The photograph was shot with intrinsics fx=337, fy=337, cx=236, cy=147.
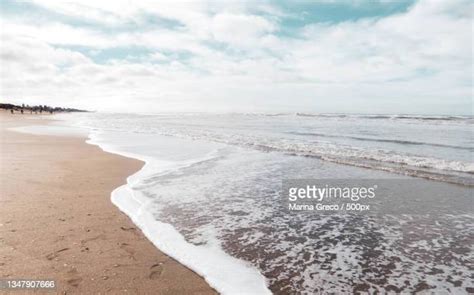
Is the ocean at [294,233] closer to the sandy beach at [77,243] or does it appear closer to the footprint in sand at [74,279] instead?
the sandy beach at [77,243]

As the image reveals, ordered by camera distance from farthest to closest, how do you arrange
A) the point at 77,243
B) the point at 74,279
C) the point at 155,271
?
the point at 77,243 < the point at 155,271 < the point at 74,279

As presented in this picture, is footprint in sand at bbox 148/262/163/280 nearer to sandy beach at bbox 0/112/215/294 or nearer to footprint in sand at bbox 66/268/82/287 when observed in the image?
sandy beach at bbox 0/112/215/294

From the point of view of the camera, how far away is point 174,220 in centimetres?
600

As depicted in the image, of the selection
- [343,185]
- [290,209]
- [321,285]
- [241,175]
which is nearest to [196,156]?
[241,175]

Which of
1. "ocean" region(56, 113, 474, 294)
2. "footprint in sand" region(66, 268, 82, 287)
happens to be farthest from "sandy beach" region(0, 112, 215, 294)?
"ocean" region(56, 113, 474, 294)

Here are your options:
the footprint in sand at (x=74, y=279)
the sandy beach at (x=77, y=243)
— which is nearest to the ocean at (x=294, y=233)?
the sandy beach at (x=77, y=243)

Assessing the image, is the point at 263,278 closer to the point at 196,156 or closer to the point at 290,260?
the point at 290,260

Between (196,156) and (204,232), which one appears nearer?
(204,232)

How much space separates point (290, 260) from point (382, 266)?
1.17m

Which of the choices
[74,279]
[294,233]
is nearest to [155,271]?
[74,279]

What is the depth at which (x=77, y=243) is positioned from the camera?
4719mm

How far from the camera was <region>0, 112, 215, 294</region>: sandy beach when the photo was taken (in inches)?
149

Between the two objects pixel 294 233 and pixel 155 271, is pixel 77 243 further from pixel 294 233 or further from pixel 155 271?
Answer: pixel 294 233

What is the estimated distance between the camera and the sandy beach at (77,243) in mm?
3773
